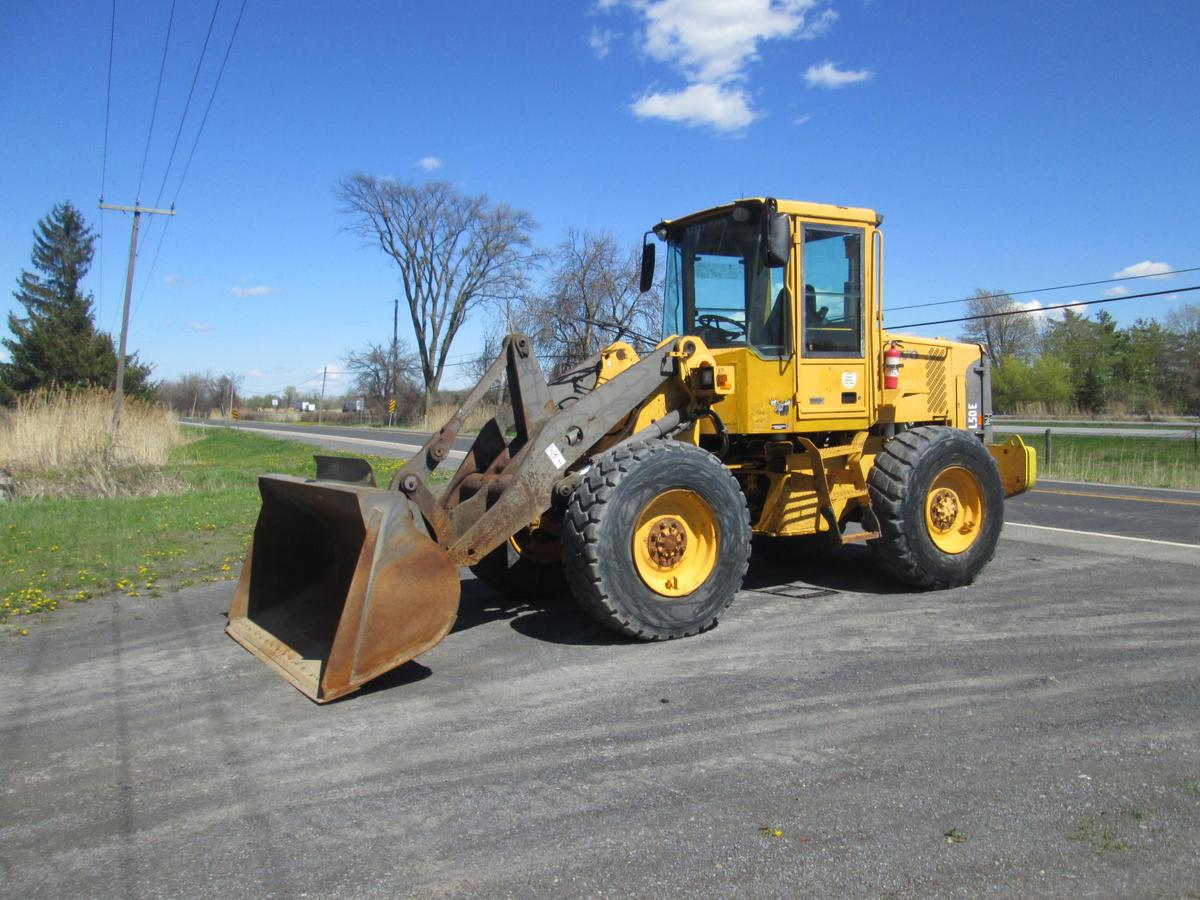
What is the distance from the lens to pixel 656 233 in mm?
7551

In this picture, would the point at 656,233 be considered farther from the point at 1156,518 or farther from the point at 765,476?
the point at 1156,518

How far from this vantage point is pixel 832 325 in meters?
6.95

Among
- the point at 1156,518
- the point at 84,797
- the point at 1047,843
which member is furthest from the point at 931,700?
the point at 1156,518

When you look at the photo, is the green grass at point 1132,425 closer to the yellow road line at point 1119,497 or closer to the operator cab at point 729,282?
the yellow road line at point 1119,497

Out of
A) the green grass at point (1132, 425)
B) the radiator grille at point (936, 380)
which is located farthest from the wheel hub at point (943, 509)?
the green grass at point (1132, 425)

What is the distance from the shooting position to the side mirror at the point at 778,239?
6004 millimetres

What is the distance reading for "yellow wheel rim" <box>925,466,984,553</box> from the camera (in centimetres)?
725

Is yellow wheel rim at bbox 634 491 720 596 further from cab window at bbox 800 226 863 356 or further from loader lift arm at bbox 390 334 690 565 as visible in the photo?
cab window at bbox 800 226 863 356

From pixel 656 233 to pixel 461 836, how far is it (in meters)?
5.42

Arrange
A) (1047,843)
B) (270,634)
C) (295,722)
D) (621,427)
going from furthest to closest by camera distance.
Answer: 1. (621,427)
2. (270,634)
3. (295,722)
4. (1047,843)

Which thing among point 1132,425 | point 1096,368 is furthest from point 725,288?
point 1096,368

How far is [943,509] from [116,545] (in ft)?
28.0

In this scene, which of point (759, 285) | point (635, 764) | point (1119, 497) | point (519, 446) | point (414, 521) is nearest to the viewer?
point (635, 764)

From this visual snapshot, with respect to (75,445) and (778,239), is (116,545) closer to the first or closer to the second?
(778,239)
